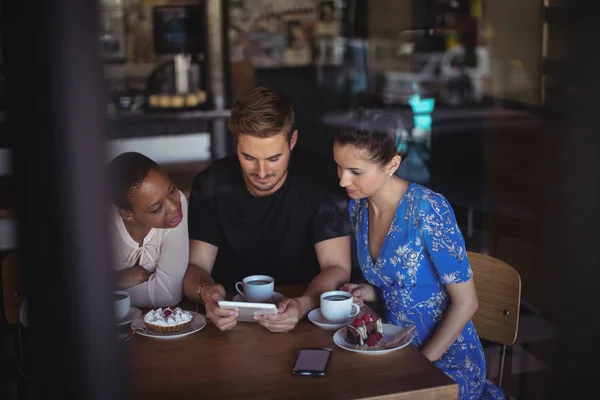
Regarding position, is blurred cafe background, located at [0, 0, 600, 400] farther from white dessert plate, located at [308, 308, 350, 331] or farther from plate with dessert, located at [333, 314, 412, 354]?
white dessert plate, located at [308, 308, 350, 331]

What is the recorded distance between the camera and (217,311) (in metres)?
1.65

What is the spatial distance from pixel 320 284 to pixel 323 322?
273 mm

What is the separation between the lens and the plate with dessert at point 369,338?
1501 mm

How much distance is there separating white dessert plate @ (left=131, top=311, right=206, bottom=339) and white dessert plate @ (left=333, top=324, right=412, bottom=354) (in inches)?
13.1

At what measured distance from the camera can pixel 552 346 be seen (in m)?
0.90

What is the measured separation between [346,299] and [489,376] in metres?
1.27

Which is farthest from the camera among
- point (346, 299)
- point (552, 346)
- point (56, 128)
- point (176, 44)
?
point (176, 44)

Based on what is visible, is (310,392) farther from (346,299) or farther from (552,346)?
(552,346)

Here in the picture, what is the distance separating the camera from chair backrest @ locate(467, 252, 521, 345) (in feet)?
6.20

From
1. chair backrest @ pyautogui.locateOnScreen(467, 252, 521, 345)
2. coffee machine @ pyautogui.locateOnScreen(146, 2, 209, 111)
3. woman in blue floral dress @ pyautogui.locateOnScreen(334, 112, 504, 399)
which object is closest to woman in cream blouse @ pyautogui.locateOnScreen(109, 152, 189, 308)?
woman in blue floral dress @ pyautogui.locateOnScreen(334, 112, 504, 399)

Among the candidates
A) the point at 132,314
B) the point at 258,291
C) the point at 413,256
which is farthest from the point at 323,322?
the point at 132,314

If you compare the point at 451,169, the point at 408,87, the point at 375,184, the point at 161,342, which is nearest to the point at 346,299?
the point at 375,184

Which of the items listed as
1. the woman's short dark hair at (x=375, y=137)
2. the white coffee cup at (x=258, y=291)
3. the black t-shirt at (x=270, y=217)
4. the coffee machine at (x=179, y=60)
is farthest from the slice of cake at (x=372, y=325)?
the coffee machine at (x=179, y=60)

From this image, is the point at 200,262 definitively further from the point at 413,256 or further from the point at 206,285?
the point at 413,256
